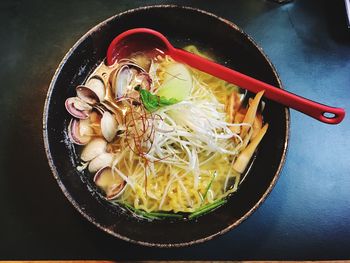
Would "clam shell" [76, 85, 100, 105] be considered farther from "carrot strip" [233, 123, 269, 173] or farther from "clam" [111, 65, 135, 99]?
"carrot strip" [233, 123, 269, 173]

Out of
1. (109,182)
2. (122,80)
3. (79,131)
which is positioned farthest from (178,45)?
(109,182)

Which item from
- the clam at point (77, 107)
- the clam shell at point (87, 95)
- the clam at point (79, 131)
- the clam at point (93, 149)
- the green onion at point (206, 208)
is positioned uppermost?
the clam shell at point (87, 95)

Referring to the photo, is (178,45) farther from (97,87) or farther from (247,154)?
(247,154)

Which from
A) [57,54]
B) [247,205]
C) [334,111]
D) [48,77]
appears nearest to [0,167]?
[48,77]

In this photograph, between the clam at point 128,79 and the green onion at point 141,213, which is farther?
the clam at point 128,79

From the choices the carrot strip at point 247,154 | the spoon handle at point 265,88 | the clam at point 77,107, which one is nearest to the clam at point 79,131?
the clam at point 77,107

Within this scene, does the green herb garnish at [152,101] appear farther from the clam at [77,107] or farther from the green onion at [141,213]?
the green onion at [141,213]

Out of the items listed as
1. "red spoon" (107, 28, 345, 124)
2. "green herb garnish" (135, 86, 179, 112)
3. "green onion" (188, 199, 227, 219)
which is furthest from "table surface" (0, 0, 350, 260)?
"green herb garnish" (135, 86, 179, 112)
